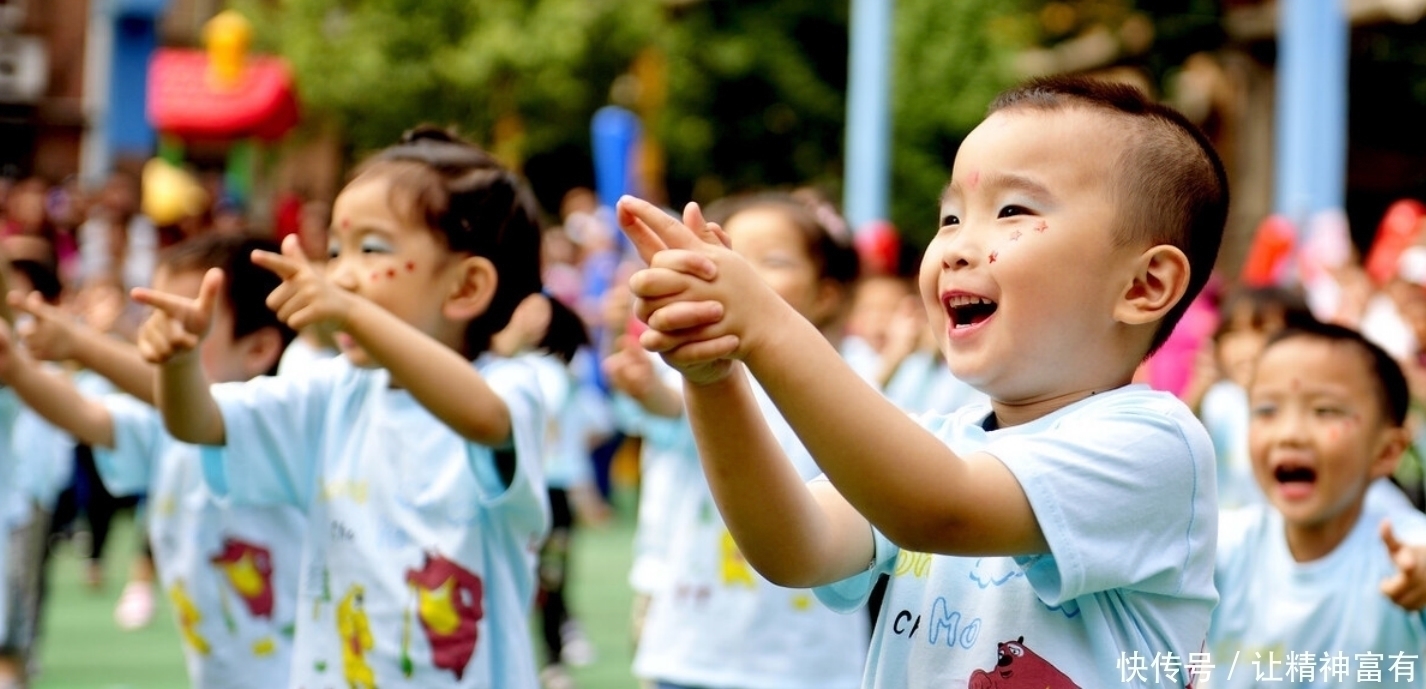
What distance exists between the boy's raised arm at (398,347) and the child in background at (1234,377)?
3.01 metres

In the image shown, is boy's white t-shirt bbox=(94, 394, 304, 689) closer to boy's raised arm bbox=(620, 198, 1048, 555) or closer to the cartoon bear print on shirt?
the cartoon bear print on shirt

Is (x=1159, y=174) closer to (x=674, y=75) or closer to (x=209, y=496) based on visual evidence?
(x=209, y=496)

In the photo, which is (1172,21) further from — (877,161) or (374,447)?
(374,447)

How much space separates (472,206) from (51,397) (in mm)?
964

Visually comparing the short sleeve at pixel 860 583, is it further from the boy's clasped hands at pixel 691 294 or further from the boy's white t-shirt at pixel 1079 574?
the boy's clasped hands at pixel 691 294

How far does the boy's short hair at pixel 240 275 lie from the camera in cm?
406

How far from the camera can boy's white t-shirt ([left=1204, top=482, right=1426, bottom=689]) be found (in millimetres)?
3502

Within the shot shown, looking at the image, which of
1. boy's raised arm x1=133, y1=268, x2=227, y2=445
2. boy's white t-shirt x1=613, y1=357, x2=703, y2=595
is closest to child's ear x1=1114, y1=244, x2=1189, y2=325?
boy's raised arm x1=133, y1=268, x2=227, y2=445

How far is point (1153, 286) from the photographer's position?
205 cm

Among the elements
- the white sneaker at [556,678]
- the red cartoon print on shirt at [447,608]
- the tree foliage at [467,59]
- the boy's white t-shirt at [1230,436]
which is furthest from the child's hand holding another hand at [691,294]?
the tree foliage at [467,59]

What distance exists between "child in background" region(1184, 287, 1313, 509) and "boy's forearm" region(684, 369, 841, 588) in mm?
3674

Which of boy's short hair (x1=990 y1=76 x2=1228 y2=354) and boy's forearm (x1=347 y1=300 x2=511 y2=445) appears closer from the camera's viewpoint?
boy's short hair (x1=990 y1=76 x2=1228 y2=354)

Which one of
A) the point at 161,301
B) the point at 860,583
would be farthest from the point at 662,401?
the point at 860,583

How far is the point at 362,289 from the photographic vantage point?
3.16 metres
